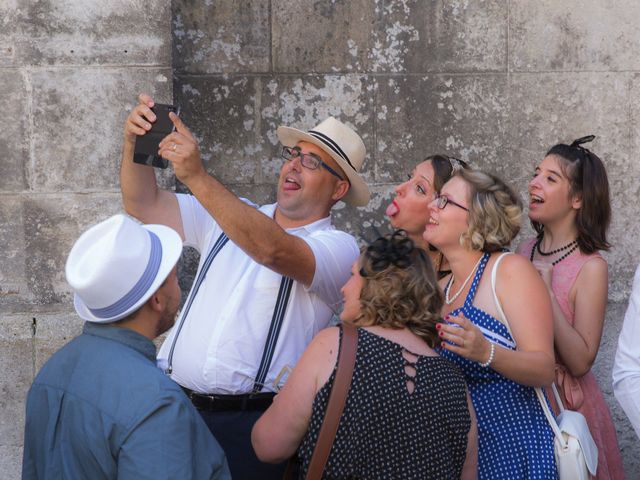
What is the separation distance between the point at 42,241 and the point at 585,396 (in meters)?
2.38

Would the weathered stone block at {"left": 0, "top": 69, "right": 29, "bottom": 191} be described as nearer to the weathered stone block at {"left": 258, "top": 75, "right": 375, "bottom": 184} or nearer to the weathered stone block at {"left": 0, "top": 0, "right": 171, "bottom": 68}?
the weathered stone block at {"left": 0, "top": 0, "right": 171, "bottom": 68}

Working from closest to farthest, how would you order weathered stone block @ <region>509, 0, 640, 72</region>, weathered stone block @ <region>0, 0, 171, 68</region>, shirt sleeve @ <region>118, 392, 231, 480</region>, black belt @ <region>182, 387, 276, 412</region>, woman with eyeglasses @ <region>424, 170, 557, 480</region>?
shirt sleeve @ <region>118, 392, 231, 480</region> → woman with eyeglasses @ <region>424, 170, 557, 480</region> → black belt @ <region>182, 387, 276, 412</region> → weathered stone block @ <region>0, 0, 171, 68</region> → weathered stone block @ <region>509, 0, 640, 72</region>

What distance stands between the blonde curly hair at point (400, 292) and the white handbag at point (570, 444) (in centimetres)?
50

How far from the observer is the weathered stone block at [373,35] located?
→ 5.04m

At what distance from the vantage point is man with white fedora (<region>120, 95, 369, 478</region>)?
3326mm

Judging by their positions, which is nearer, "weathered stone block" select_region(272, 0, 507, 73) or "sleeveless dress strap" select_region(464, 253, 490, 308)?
"sleeveless dress strap" select_region(464, 253, 490, 308)

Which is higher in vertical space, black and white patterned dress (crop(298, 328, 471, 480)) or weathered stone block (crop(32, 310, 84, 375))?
black and white patterned dress (crop(298, 328, 471, 480))

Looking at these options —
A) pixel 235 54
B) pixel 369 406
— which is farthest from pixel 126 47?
pixel 369 406

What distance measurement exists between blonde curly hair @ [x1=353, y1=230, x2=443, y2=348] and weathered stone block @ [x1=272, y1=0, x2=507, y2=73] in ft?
7.64

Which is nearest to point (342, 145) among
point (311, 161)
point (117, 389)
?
point (311, 161)

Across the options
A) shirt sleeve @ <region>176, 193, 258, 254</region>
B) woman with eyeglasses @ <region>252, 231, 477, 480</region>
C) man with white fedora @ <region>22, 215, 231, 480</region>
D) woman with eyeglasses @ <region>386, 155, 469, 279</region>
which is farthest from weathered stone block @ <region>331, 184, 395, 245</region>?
man with white fedora @ <region>22, 215, 231, 480</region>

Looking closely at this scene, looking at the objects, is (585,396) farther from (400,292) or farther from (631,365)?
(400,292)

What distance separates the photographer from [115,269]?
245cm

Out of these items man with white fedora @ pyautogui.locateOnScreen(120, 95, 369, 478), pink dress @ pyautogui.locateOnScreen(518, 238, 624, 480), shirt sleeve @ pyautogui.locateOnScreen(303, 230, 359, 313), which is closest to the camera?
man with white fedora @ pyautogui.locateOnScreen(120, 95, 369, 478)
